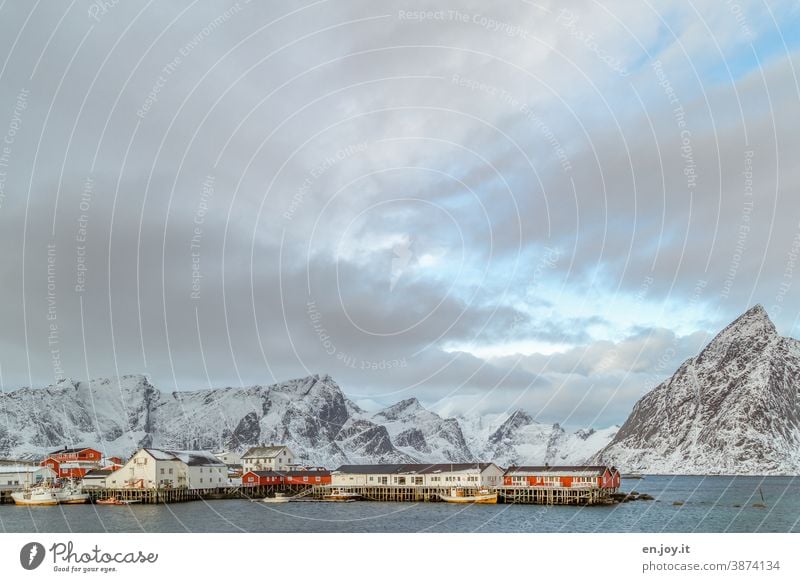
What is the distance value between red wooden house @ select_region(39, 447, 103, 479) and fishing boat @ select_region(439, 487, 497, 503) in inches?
2486

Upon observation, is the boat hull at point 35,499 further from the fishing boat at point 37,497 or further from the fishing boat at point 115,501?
the fishing boat at point 115,501

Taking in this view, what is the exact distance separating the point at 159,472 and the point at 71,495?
12.2m

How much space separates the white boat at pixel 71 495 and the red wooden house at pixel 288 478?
97.2 feet

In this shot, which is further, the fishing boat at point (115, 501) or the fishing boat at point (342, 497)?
the fishing boat at point (342, 497)

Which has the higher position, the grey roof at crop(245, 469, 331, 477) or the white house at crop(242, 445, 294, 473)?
the white house at crop(242, 445, 294, 473)

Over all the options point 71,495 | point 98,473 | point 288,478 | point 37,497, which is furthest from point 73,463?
point 37,497

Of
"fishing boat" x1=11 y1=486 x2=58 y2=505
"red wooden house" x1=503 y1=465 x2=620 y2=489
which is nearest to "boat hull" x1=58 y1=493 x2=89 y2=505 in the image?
"fishing boat" x1=11 y1=486 x2=58 y2=505

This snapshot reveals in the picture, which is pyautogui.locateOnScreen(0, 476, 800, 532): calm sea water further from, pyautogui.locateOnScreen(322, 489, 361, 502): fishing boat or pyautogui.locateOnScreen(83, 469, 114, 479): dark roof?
pyautogui.locateOnScreen(83, 469, 114, 479): dark roof

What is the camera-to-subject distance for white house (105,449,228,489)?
123 meters

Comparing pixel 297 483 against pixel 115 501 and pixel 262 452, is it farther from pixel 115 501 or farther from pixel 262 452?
pixel 115 501

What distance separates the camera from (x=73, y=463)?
15388 centimetres

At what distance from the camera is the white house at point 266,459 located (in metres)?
163
